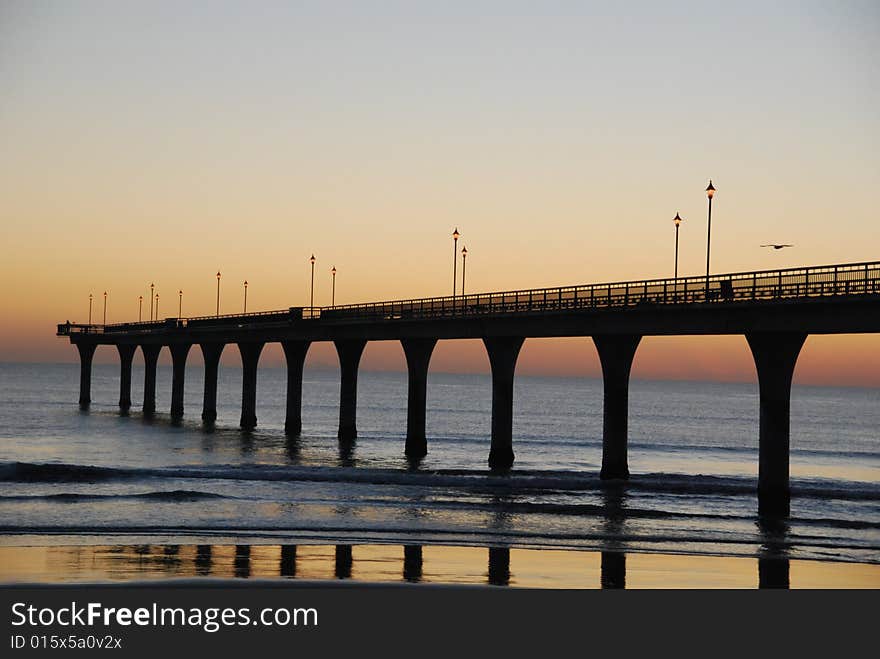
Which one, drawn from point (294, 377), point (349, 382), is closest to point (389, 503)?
point (349, 382)

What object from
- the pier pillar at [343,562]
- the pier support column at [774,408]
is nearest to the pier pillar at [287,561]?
the pier pillar at [343,562]

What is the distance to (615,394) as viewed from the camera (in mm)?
53250

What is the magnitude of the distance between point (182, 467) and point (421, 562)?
111 feet

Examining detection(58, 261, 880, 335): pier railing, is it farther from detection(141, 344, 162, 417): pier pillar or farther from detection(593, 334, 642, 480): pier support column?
detection(141, 344, 162, 417): pier pillar

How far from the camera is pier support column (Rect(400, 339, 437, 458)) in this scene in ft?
228

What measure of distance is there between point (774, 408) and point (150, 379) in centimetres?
9513

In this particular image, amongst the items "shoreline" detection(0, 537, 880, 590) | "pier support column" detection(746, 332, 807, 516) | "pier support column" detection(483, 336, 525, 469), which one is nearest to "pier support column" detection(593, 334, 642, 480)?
"pier support column" detection(483, 336, 525, 469)

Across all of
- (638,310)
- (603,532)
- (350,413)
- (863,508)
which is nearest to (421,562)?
(603,532)

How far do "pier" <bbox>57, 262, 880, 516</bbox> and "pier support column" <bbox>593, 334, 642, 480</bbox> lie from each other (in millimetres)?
53

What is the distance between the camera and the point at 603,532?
122 feet

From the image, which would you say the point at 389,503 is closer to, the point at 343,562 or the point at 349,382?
the point at 343,562

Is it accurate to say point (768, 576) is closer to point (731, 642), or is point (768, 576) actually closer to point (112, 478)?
point (731, 642)

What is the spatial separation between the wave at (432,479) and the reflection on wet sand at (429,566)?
19.3 metres

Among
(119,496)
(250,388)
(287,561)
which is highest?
(250,388)
